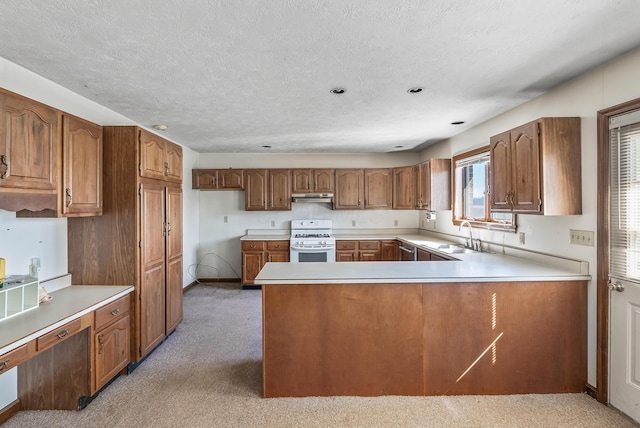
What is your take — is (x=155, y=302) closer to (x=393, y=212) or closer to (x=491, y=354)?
(x=491, y=354)

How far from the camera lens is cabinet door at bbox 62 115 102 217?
7.02 ft

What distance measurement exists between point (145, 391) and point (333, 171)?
390 cm

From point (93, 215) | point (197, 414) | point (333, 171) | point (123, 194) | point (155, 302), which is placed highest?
point (333, 171)

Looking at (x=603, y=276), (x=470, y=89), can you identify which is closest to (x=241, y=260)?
(x=470, y=89)

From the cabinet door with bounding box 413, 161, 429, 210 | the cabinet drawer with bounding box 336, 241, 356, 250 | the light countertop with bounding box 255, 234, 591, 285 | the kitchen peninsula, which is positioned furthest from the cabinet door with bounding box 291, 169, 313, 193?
the kitchen peninsula

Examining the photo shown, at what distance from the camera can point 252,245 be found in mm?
5020

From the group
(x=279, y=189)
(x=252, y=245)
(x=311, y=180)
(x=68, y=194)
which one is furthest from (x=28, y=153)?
(x=311, y=180)

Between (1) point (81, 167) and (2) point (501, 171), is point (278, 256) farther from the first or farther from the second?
(2) point (501, 171)

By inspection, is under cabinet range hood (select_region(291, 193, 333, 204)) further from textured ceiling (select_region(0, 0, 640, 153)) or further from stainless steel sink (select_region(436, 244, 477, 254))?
textured ceiling (select_region(0, 0, 640, 153))

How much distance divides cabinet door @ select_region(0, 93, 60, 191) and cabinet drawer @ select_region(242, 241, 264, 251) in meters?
3.07

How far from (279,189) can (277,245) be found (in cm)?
94

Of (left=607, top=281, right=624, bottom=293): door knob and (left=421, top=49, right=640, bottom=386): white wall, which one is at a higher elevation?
(left=421, top=49, right=640, bottom=386): white wall

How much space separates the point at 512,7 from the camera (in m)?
1.49

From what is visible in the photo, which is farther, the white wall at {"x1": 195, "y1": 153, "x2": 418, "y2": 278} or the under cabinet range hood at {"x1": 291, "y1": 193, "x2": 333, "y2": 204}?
the white wall at {"x1": 195, "y1": 153, "x2": 418, "y2": 278}
